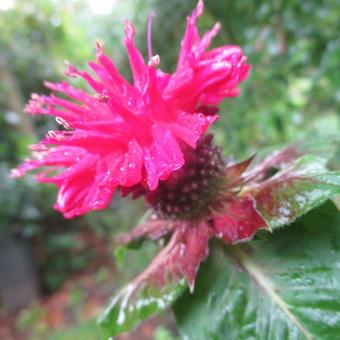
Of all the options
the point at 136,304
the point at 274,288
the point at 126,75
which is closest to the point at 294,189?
the point at 274,288

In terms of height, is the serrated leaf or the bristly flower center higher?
the bristly flower center

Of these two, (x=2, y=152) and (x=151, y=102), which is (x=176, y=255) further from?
(x=2, y=152)

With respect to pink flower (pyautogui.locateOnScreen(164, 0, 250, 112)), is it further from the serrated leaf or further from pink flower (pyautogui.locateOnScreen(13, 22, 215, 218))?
the serrated leaf

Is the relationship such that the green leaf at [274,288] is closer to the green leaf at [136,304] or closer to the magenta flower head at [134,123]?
the green leaf at [136,304]

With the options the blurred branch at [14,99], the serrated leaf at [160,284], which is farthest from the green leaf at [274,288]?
the blurred branch at [14,99]

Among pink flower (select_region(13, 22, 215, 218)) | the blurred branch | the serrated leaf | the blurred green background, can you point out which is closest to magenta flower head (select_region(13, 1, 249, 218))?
pink flower (select_region(13, 22, 215, 218))

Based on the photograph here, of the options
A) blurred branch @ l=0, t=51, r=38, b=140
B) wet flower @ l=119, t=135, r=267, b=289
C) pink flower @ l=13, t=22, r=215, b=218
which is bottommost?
wet flower @ l=119, t=135, r=267, b=289
